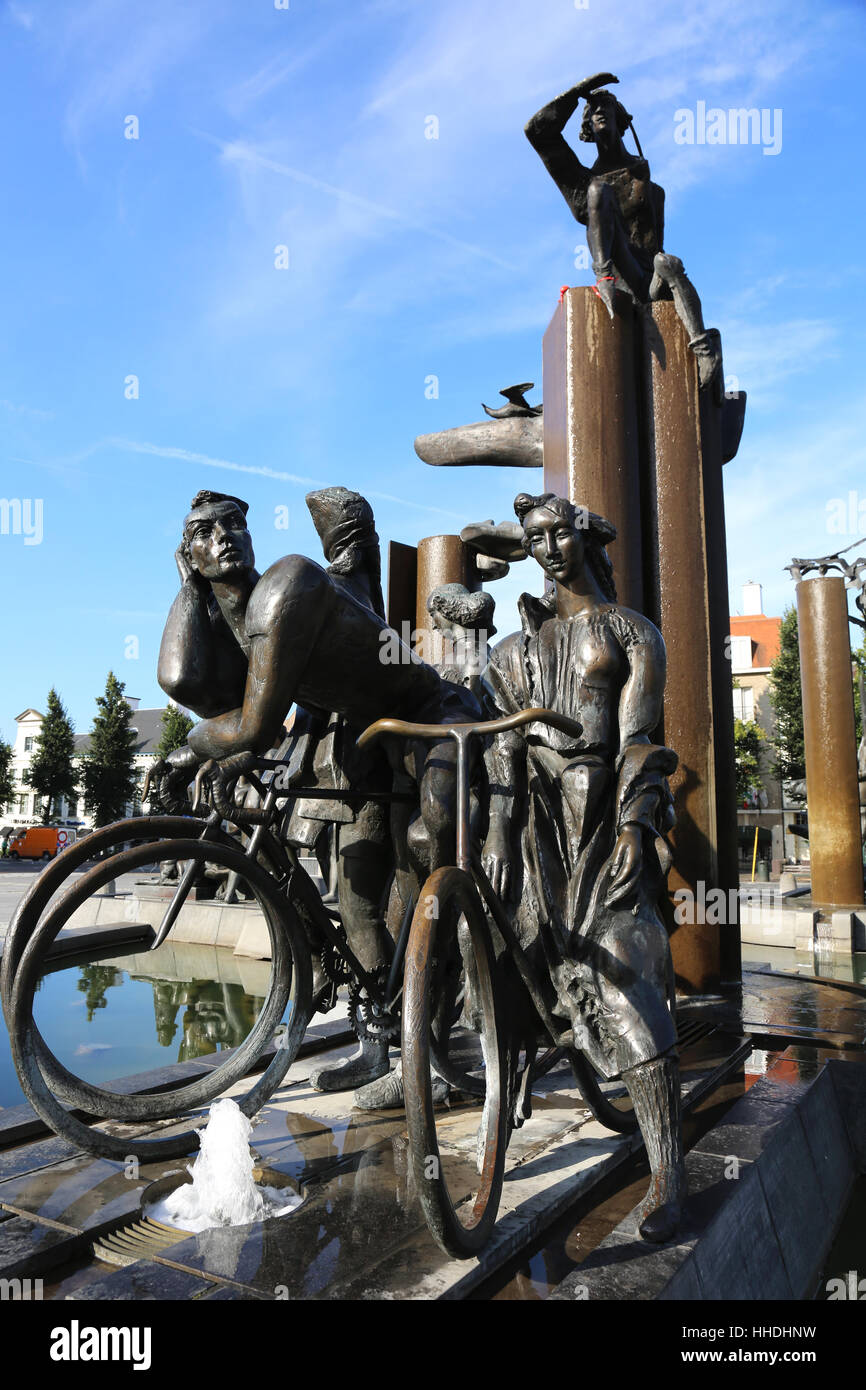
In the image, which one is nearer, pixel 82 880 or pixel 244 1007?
pixel 82 880

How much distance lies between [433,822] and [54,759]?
4321cm

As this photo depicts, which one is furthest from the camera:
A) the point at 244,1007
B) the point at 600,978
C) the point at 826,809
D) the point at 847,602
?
the point at 847,602

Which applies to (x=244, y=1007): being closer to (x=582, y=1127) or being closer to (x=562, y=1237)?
(x=582, y=1127)

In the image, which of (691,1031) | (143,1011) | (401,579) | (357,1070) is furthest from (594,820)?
(401,579)

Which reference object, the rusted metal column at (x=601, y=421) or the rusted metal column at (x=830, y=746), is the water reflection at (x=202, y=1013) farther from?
the rusted metal column at (x=830, y=746)

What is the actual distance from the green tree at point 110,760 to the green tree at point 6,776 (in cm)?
357

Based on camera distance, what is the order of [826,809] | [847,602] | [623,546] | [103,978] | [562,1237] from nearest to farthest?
[562,1237] → [623,546] → [103,978] → [826,809] → [847,602]

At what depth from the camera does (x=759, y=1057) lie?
4.76 m

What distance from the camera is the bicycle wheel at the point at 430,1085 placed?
214cm

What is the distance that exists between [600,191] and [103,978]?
8.20m

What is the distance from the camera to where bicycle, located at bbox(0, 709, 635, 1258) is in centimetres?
230

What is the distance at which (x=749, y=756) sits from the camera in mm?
45250

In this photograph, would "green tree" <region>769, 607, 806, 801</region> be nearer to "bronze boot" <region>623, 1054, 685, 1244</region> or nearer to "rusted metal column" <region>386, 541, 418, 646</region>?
"rusted metal column" <region>386, 541, 418, 646</region>
